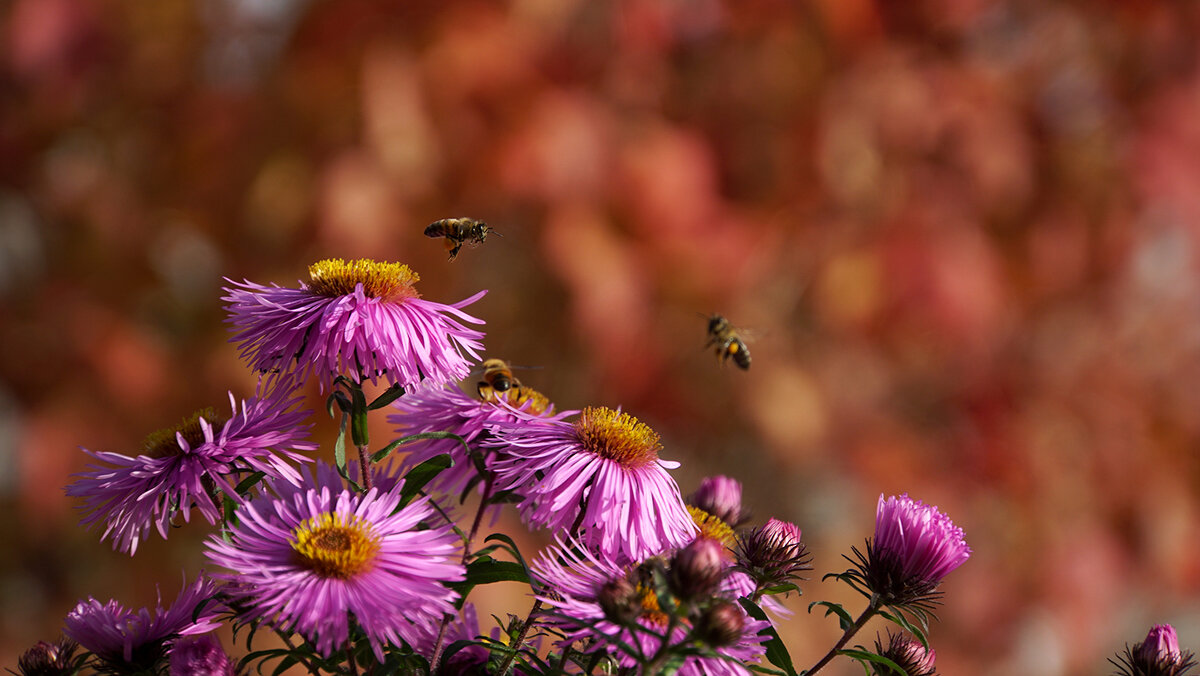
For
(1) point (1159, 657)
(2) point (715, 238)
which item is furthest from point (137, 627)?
(2) point (715, 238)

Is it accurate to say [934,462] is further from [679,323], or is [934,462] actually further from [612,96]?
[612,96]

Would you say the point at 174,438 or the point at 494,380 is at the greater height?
the point at 494,380

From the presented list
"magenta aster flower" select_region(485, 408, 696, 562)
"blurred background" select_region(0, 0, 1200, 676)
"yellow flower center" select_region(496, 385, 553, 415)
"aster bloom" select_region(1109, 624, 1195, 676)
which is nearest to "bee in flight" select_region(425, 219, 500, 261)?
"yellow flower center" select_region(496, 385, 553, 415)

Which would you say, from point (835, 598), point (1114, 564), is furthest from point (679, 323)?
point (1114, 564)

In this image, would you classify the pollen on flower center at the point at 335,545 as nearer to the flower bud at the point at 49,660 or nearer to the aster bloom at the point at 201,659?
the aster bloom at the point at 201,659

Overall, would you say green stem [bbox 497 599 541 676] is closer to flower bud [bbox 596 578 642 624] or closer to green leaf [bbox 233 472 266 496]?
flower bud [bbox 596 578 642 624]

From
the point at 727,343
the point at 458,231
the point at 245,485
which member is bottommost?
the point at 245,485

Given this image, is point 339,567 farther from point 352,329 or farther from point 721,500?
point 721,500

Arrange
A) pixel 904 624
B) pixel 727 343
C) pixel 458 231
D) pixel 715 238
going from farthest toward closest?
1. pixel 715 238
2. pixel 727 343
3. pixel 458 231
4. pixel 904 624
